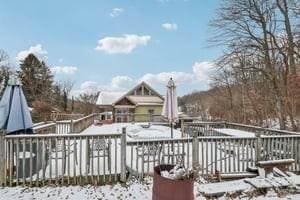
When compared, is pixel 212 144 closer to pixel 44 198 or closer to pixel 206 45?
pixel 44 198

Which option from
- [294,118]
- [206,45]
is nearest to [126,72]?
[206,45]

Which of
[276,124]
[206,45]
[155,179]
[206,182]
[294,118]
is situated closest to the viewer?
[155,179]

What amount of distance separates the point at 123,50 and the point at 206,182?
18.4m

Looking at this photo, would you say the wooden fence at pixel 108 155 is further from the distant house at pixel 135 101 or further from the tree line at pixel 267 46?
the distant house at pixel 135 101

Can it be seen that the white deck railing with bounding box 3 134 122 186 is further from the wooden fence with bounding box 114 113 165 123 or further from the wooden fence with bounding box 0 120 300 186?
the wooden fence with bounding box 114 113 165 123

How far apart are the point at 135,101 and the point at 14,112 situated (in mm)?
24327

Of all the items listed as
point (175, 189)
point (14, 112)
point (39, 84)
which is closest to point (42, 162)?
point (14, 112)

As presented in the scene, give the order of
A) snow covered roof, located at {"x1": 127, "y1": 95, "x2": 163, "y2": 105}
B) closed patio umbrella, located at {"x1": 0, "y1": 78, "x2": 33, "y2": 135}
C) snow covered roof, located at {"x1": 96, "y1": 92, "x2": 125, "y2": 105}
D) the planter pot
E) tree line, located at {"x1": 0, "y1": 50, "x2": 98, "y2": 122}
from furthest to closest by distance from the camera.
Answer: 1. tree line, located at {"x1": 0, "y1": 50, "x2": 98, "y2": 122}
2. snow covered roof, located at {"x1": 96, "y1": 92, "x2": 125, "y2": 105}
3. snow covered roof, located at {"x1": 127, "y1": 95, "x2": 163, "y2": 105}
4. closed patio umbrella, located at {"x1": 0, "y1": 78, "x2": 33, "y2": 135}
5. the planter pot

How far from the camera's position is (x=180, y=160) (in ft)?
19.4

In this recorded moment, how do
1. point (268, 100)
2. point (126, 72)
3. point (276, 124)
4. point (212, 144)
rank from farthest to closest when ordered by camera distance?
1. point (126, 72)
2. point (276, 124)
3. point (268, 100)
4. point (212, 144)

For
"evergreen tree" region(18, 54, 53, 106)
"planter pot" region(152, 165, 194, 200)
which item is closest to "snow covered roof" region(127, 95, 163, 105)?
"evergreen tree" region(18, 54, 53, 106)

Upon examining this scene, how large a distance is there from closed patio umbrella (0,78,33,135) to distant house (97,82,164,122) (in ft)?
75.6

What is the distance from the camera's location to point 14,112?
5449 mm

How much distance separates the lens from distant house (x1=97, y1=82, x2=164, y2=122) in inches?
1169
